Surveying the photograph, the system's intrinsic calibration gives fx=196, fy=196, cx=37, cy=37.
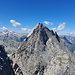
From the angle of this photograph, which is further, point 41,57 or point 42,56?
point 42,56

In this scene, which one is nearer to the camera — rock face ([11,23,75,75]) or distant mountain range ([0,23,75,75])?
distant mountain range ([0,23,75,75])

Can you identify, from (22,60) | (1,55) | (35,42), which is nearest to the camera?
(1,55)

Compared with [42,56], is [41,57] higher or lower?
lower

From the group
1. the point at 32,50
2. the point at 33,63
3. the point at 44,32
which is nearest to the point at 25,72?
the point at 33,63

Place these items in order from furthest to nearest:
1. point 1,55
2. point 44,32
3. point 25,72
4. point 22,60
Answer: point 44,32
point 22,60
point 25,72
point 1,55

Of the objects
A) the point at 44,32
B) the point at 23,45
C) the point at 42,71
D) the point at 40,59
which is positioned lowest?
the point at 42,71

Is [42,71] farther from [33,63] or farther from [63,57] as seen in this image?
[63,57]

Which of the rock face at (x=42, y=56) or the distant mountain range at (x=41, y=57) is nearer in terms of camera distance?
the distant mountain range at (x=41, y=57)

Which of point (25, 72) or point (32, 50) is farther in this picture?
point (32, 50)
